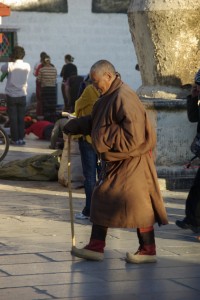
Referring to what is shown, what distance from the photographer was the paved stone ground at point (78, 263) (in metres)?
7.27

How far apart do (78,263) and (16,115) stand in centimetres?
1133

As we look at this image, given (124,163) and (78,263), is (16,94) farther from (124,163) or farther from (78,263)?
→ (124,163)

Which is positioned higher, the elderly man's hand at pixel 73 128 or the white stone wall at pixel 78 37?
the elderly man's hand at pixel 73 128

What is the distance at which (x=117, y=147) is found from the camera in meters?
8.03

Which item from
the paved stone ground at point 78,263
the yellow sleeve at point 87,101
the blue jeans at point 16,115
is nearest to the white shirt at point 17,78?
the blue jeans at point 16,115

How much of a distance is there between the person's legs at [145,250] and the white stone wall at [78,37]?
72.7ft

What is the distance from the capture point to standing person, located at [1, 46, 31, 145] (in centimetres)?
1947

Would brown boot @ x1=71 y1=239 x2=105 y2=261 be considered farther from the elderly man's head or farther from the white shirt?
the white shirt

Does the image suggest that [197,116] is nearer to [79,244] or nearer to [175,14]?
[79,244]

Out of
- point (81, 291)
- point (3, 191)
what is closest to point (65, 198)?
point (3, 191)

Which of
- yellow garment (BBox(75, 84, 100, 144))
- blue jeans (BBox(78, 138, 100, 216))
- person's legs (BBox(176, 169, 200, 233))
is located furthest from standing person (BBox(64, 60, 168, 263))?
blue jeans (BBox(78, 138, 100, 216))

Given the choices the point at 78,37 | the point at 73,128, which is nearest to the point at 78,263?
the point at 73,128

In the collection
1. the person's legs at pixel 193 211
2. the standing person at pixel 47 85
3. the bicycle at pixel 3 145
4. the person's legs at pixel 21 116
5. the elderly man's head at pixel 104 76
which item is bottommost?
the standing person at pixel 47 85

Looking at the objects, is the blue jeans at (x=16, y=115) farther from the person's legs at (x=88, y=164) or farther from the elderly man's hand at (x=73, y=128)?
the elderly man's hand at (x=73, y=128)
